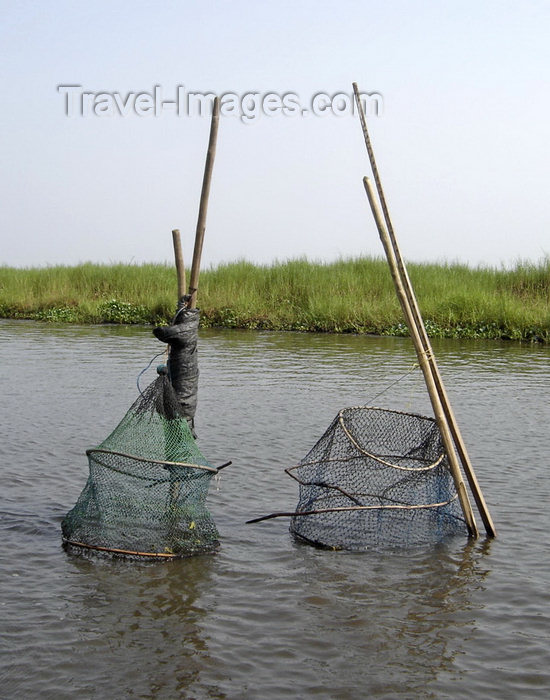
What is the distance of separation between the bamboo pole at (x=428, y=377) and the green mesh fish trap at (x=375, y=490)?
11 centimetres

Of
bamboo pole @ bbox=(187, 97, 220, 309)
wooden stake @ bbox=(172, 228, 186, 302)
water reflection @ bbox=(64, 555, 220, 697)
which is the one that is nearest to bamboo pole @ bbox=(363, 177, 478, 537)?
bamboo pole @ bbox=(187, 97, 220, 309)

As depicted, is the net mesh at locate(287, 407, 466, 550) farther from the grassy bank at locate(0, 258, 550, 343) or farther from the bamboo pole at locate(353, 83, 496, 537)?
the grassy bank at locate(0, 258, 550, 343)

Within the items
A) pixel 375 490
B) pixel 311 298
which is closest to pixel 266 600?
pixel 375 490

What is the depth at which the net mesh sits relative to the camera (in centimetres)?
484

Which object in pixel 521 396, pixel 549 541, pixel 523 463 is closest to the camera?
pixel 549 541

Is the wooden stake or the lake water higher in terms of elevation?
the wooden stake

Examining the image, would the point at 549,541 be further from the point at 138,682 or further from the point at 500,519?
the point at 138,682

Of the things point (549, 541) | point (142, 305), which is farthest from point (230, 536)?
point (142, 305)

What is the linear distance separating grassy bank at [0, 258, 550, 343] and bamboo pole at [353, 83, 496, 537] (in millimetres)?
10904

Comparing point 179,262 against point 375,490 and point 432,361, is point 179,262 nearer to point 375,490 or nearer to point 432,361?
point 432,361

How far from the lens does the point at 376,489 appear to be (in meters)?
5.15

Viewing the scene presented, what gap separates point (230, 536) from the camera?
4.90 m

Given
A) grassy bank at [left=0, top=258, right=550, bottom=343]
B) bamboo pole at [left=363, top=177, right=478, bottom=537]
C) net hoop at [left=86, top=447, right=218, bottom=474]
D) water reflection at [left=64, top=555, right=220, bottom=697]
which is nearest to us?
water reflection at [left=64, top=555, right=220, bottom=697]

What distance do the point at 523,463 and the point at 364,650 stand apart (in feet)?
11.6
